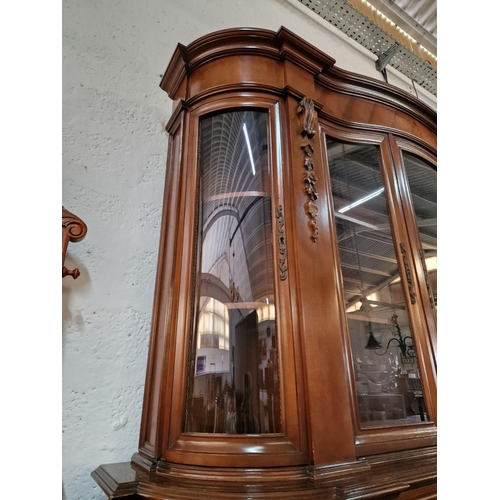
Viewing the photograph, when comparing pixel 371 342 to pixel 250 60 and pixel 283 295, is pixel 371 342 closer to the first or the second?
pixel 283 295

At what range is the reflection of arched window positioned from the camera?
0.75m

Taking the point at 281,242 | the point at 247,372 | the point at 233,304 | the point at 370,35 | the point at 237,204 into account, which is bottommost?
the point at 247,372

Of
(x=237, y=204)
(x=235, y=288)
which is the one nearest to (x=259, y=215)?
(x=237, y=204)

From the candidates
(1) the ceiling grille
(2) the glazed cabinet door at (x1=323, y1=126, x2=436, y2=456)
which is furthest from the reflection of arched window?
(1) the ceiling grille

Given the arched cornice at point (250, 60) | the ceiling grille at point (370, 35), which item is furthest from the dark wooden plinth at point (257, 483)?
the ceiling grille at point (370, 35)

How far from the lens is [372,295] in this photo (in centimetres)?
92

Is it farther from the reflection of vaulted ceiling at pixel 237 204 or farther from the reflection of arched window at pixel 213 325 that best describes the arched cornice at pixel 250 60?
the reflection of arched window at pixel 213 325

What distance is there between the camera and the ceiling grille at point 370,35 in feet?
5.50

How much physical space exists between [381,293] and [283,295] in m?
0.32

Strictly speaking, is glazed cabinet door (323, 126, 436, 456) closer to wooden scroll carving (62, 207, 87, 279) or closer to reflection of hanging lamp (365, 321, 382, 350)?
reflection of hanging lamp (365, 321, 382, 350)

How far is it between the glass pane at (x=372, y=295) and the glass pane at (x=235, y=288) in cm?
20

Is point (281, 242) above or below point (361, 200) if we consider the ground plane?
below
